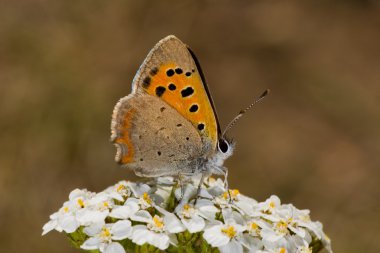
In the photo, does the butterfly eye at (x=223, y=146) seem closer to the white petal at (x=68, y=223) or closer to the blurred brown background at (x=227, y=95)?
the white petal at (x=68, y=223)

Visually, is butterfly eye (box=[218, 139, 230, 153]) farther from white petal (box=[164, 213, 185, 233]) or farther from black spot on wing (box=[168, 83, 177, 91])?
white petal (box=[164, 213, 185, 233])

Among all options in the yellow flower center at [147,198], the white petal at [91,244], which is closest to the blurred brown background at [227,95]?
the yellow flower center at [147,198]

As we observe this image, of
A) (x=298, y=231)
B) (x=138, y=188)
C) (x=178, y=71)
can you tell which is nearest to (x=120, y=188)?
(x=138, y=188)

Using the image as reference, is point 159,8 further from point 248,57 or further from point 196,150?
point 196,150

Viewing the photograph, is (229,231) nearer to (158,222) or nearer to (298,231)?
(158,222)

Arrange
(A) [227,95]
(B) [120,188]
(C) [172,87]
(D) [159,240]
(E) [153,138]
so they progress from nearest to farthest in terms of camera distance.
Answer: (D) [159,240]
(B) [120,188]
(C) [172,87]
(E) [153,138]
(A) [227,95]

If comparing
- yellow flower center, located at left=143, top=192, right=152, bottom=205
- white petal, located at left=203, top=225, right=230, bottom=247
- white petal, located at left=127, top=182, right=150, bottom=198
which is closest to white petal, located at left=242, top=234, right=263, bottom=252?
white petal, located at left=203, top=225, right=230, bottom=247
